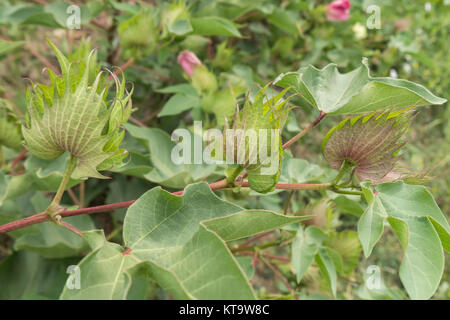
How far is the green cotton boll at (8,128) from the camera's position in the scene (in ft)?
2.32

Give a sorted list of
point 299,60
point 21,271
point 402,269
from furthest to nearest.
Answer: point 299,60
point 21,271
point 402,269

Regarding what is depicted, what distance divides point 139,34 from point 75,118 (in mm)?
489

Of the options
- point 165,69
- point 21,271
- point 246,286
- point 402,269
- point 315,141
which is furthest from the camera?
point 315,141

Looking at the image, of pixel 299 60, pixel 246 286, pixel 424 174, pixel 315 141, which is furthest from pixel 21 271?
pixel 315 141

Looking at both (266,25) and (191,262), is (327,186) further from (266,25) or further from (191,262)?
(266,25)

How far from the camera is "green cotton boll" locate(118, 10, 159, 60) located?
2.70 feet

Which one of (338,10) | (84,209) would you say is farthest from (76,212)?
(338,10)

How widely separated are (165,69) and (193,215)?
83cm

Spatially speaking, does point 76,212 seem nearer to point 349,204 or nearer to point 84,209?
point 84,209

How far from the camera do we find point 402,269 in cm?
43

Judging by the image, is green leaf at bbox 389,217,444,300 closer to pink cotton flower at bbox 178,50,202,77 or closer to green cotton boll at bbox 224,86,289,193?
green cotton boll at bbox 224,86,289,193

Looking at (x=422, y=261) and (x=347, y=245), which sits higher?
(x=422, y=261)

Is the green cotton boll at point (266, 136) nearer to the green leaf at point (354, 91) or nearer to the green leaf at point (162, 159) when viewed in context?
the green leaf at point (354, 91)

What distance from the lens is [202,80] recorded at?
0.88m
